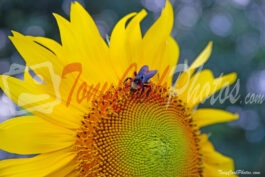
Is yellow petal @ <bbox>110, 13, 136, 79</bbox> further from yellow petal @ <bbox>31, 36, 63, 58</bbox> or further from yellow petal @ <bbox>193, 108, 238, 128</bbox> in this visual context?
yellow petal @ <bbox>193, 108, 238, 128</bbox>

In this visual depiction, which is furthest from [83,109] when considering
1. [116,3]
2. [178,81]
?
[116,3]

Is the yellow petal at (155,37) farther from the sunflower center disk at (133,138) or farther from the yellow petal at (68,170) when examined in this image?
the yellow petal at (68,170)

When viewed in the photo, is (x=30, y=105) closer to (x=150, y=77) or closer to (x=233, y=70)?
(x=150, y=77)

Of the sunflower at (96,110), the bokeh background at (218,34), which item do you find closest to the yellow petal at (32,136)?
the sunflower at (96,110)

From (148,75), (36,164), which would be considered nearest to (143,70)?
(148,75)

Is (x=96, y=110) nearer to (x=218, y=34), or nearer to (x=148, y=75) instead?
(x=148, y=75)

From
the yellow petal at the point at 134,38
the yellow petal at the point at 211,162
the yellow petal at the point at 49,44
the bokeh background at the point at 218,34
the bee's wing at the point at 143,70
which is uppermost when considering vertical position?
the bokeh background at the point at 218,34
